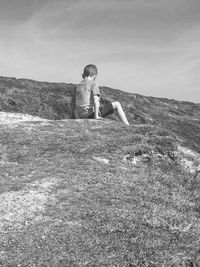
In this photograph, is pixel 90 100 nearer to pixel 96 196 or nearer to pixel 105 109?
pixel 105 109

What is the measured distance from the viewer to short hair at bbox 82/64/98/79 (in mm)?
18031

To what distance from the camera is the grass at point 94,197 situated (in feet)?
27.4

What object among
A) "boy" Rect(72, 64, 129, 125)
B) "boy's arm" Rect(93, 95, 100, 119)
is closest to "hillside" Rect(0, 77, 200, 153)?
"boy" Rect(72, 64, 129, 125)

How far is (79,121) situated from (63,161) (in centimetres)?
472

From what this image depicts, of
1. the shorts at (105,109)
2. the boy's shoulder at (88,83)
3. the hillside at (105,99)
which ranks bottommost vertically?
the hillside at (105,99)

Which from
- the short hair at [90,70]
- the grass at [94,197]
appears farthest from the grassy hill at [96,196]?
the short hair at [90,70]

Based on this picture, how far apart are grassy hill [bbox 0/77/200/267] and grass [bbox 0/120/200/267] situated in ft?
0.07

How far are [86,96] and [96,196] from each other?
26.5ft

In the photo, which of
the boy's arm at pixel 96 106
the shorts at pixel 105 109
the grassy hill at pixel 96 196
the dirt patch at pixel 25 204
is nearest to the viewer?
the grassy hill at pixel 96 196

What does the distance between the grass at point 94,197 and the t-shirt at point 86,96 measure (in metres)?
1.12

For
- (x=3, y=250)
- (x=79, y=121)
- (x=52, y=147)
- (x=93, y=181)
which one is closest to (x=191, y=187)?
(x=93, y=181)

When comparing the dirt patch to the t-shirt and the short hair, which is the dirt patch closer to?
the t-shirt

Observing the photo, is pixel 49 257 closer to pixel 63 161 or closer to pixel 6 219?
pixel 6 219

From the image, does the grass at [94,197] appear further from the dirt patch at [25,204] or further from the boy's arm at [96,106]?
the boy's arm at [96,106]
